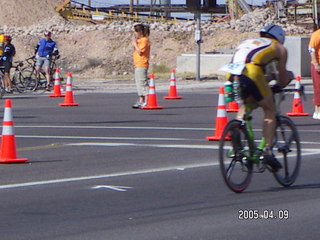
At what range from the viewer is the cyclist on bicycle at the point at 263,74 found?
30.7ft

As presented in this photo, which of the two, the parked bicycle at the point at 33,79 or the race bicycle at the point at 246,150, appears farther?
the parked bicycle at the point at 33,79

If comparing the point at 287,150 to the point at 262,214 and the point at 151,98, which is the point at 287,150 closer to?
the point at 262,214

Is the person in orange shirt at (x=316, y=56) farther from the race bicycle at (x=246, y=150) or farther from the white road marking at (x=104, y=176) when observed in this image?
the race bicycle at (x=246, y=150)

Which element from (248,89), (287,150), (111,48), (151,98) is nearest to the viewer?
(248,89)

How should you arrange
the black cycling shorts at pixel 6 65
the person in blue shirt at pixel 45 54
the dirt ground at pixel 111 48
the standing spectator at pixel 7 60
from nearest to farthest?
the black cycling shorts at pixel 6 65 < the standing spectator at pixel 7 60 < the person in blue shirt at pixel 45 54 < the dirt ground at pixel 111 48

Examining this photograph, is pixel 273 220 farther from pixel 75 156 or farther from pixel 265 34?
pixel 75 156

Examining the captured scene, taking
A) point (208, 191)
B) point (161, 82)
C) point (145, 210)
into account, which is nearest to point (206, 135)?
point (208, 191)

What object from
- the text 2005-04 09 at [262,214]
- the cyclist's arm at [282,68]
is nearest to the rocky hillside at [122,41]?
the cyclist's arm at [282,68]

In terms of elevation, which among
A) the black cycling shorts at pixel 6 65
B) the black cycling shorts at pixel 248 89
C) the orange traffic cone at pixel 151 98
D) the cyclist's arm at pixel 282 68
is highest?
the cyclist's arm at pixel 282 68

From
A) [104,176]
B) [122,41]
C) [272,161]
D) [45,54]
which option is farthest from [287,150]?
[122,41]

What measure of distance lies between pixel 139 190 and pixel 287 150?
1.74 meters

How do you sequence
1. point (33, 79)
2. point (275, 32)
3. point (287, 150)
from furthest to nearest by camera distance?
point (33, 79) < point (287, 150) < point (275, 32)

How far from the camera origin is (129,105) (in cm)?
2264

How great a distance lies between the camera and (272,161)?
9586 millimetres
